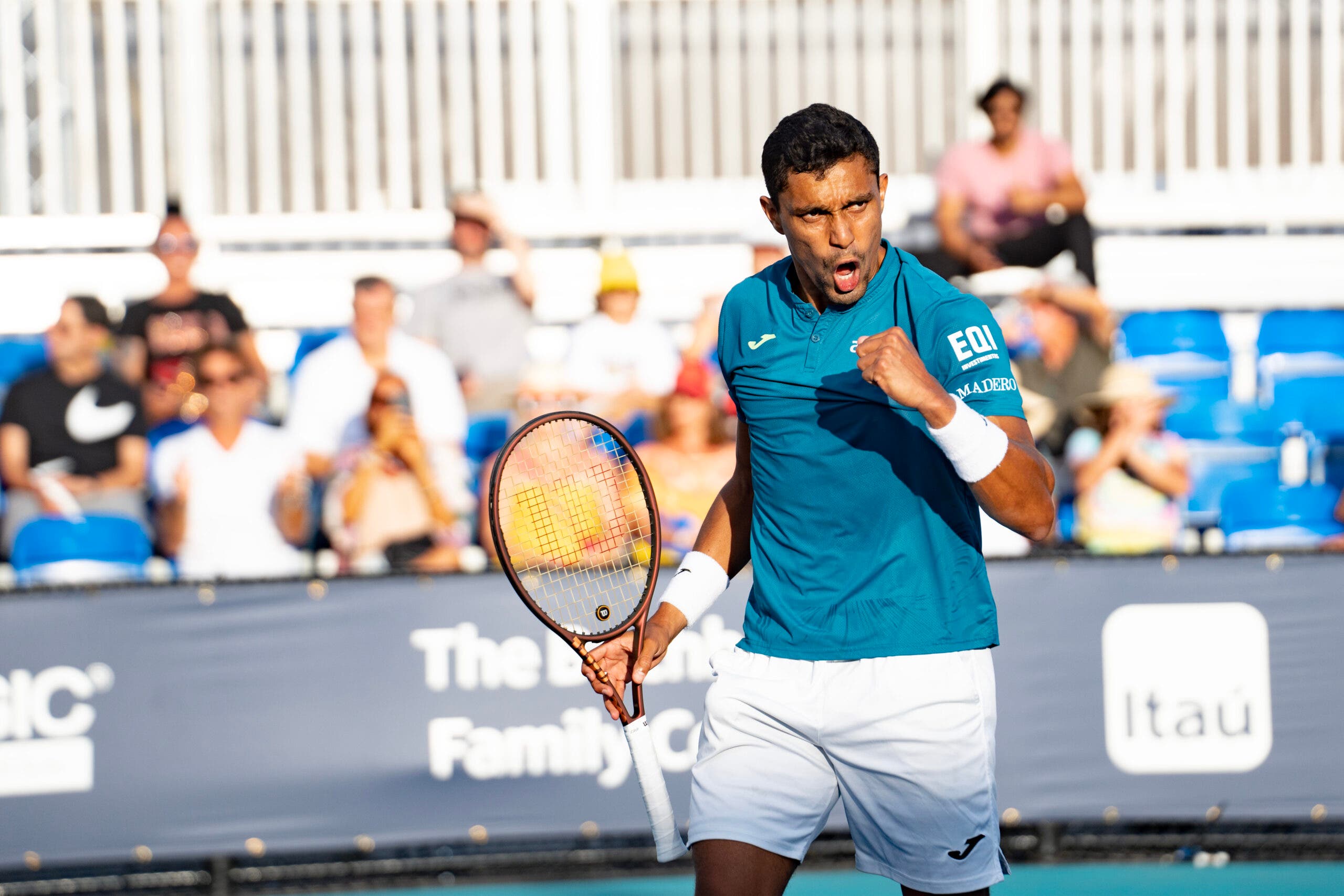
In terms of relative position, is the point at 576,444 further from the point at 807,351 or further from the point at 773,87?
the point at 773,87

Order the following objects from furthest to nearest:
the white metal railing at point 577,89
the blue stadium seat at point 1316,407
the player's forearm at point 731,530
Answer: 1. the white metal railing at point 577,89
2. the blue stadium seat at point 1316,407
3. the player's forearm at point 731,530

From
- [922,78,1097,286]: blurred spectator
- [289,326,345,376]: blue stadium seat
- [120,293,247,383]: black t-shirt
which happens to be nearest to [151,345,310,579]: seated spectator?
[120,293,247,383]: black t-shirt

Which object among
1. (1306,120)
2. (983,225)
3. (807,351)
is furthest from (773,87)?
(807,351)

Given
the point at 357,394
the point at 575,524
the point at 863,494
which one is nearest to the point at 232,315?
the point at 357,394

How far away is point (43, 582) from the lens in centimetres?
571

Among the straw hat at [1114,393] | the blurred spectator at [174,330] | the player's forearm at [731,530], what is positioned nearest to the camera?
the player's forearm at [731,530]

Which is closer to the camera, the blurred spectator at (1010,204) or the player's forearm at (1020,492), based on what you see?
the player's forearm at (1020,492)

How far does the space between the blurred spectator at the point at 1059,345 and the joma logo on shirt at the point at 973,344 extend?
4.17 metres

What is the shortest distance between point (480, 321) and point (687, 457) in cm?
130

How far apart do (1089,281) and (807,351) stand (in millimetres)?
4743

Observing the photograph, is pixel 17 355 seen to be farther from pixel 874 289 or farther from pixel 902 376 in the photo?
pixel 902 376

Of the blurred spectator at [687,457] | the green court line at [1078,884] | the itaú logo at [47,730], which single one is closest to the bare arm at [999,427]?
the green court line at [1078,884]

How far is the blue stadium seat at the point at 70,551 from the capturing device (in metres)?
6.38

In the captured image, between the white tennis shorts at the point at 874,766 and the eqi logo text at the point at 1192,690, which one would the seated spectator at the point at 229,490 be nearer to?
the eqi logo text at the point at 1192,690
